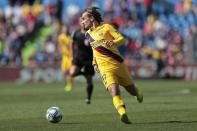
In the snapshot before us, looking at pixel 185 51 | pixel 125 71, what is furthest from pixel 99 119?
pixel 185 51

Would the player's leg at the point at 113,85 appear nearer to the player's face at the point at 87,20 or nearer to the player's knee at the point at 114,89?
the player's knee at the point at 114,89

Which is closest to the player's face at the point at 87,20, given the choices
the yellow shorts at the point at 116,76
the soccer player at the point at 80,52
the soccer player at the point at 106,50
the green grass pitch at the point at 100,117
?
the soccer player at the point at 106,50

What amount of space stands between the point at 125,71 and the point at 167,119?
1.28 meters

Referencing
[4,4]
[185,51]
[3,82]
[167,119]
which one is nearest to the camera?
[167,119]

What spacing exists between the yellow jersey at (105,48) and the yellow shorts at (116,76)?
0.08m

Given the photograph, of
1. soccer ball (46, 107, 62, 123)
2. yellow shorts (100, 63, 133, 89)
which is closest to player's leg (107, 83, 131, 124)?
yellow shorts (100, 63, 133, 89)

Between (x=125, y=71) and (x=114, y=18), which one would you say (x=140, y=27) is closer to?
(x=114, y=18)

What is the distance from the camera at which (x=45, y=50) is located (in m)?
35.1

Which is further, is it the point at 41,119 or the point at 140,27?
the point at 140,27

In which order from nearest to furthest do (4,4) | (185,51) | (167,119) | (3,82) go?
1. (167,119)
2. (3,82)
3. (185,51)
4. (4,4)

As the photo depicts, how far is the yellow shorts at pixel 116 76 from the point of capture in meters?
12.8

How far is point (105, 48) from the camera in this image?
513 inches

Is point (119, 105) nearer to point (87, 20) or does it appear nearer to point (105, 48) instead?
point (105, 48)

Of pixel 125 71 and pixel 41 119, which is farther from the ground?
pixel 125 71
